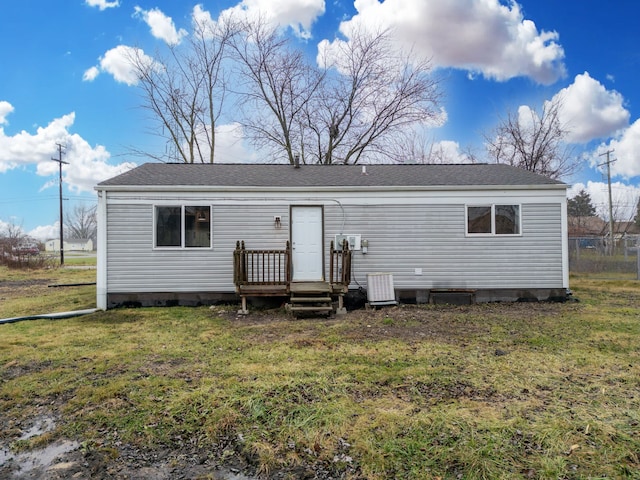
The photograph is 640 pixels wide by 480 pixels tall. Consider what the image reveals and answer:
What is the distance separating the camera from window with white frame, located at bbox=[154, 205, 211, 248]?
8.38 meters

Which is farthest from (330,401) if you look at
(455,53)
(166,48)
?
(166,48)

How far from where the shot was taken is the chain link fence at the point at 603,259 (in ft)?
40.7

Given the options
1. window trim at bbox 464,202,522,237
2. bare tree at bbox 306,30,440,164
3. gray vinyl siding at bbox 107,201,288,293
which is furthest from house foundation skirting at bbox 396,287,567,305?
bare tree at bbox 306,30,440,164

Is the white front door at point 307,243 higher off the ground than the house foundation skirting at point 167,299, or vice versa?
the white front door at point 307,243

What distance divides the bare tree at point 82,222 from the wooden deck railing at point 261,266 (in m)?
→ 55.2

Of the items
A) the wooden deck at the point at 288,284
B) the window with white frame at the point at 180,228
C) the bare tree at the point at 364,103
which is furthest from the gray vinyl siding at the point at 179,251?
the bare tree at the point at 364,103

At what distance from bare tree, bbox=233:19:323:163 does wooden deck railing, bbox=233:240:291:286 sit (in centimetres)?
1163

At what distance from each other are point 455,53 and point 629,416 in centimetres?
1657

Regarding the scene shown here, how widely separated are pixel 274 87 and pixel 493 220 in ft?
49.0

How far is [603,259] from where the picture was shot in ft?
43.4

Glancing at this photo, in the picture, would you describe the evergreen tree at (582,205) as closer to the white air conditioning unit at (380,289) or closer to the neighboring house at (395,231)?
the neighboring house at (395,231)

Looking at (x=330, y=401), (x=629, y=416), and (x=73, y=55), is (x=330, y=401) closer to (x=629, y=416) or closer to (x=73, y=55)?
(x=629, y=416)

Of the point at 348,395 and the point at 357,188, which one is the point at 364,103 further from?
the point at 348,395

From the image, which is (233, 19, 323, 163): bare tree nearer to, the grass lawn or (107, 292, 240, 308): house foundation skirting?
(107, 292, 240, 308): house foundation skirting
